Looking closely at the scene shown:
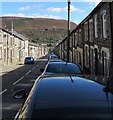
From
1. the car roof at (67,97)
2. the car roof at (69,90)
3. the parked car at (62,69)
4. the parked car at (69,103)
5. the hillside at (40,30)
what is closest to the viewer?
the parked car at (69,103)

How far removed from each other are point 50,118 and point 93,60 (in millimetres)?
14977

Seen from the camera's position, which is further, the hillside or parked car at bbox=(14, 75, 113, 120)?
the hillside

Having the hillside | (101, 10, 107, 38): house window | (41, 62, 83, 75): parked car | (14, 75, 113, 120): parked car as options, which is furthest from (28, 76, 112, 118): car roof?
the hillside

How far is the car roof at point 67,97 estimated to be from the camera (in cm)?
216

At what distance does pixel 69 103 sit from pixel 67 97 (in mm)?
156

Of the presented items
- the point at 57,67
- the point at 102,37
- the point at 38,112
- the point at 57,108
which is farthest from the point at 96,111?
the point at 102,37

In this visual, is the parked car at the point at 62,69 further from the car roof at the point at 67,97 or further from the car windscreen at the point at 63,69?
the car roof at the point at 67,97

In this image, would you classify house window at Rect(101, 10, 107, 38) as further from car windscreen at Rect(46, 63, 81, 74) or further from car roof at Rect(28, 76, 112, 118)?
car roof at Rect(28, 76, 112, 118)

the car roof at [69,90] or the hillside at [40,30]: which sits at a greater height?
the hillside at [40,30]

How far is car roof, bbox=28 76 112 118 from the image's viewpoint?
7.10ft

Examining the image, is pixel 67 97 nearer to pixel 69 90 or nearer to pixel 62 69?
pixel 69 90

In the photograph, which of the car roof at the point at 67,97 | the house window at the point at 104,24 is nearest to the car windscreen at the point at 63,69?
the car roof at the point at 67,97

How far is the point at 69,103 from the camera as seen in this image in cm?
227

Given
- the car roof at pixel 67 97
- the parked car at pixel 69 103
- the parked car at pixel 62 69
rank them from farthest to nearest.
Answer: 1. the parked car at pixel 62 69
2. the car roof at pixel 67 97
3. the parked car at pixel 69 103
